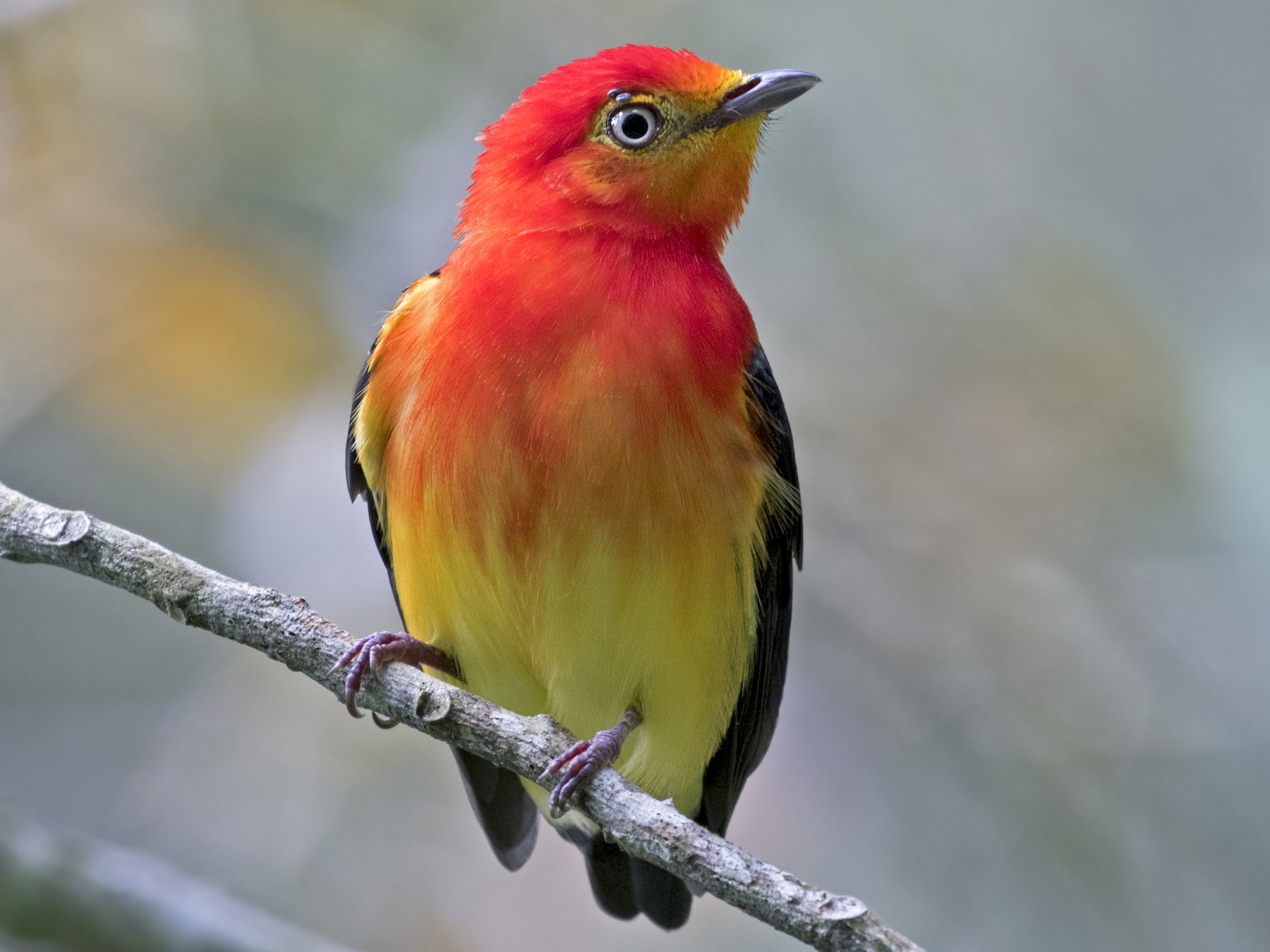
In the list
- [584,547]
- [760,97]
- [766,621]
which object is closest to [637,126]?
[760,97]

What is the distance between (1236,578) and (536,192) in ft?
12.3

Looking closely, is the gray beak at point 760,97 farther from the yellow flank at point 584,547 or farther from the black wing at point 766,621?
the yellow flank at point 584,547

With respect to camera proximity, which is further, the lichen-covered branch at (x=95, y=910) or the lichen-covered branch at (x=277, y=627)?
the lichen-covered branch at (x=95, y=910)

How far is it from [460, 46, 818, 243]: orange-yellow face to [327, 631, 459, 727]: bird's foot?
1.28 metres

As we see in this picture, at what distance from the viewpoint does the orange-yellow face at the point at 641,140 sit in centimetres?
411

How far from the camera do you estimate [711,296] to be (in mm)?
4070

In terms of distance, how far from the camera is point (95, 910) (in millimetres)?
3697

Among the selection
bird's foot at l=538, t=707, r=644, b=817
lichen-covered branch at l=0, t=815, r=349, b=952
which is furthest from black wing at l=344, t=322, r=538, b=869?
bird's foot at l=538, t=707, r=644, b=817

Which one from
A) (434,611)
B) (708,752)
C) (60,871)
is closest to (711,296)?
(434,611)

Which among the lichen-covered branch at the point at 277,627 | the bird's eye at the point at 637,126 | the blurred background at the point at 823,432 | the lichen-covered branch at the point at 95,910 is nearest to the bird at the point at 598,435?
the bird's eye at the point at 637,126

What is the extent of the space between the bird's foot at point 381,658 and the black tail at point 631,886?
0.97 m

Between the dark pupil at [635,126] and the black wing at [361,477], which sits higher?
the dark pupil at [635,126]

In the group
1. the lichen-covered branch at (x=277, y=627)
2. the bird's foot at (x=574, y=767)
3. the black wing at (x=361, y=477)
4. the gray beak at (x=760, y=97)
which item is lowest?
the lichen-covered branch at (x=277, y=627)

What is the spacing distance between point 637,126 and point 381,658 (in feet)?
5.63
